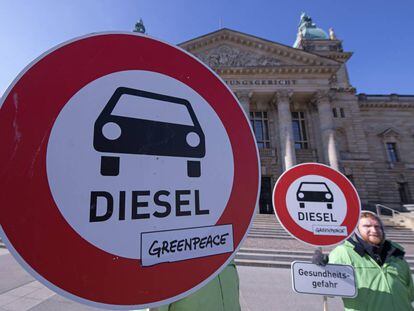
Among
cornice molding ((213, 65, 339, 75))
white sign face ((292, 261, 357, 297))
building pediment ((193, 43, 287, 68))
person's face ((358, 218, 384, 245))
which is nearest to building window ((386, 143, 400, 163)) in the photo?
cornice molding ((213, 65, 339, 75))

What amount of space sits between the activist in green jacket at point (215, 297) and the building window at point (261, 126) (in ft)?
76.4

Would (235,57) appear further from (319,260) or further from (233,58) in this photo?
(319,260)

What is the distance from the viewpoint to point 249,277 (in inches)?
238

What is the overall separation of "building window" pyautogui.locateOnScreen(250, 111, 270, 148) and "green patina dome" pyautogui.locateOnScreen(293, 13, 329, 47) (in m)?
19.5

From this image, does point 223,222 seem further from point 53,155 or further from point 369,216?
point 369,216

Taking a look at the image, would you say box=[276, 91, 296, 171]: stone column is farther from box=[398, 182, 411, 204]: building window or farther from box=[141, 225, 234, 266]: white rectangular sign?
box=[141, 225, 234, 266]: white rectangular sign

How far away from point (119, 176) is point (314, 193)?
2369 millimetres

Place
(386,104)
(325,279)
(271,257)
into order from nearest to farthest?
(325,279)
(271,257)
(386,104)

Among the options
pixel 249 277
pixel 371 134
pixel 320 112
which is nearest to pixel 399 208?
pixel 371 134

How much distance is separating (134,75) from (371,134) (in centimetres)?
3490

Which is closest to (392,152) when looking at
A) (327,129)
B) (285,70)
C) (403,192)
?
(403,192)

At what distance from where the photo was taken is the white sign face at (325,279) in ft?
6.82

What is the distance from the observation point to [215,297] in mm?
1516

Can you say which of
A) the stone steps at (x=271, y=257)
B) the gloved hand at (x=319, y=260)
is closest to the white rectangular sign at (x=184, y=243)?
the gloved hand at (x=319, y=260)
